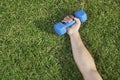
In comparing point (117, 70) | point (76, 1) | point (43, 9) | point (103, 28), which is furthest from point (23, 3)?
point (117, 70)

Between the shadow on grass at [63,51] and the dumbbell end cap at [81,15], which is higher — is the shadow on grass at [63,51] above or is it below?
below

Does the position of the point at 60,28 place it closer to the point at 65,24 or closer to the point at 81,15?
the point at 65,24

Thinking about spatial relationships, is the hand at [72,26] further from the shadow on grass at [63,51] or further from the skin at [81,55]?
the shadow on grass at [63,51]

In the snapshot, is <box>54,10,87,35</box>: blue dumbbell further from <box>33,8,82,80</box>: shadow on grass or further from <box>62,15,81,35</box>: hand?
<box>33,8,82,80</box>: shadow on grass

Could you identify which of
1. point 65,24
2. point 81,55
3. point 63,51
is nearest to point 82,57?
point 81,55

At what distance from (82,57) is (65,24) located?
49 centimetres

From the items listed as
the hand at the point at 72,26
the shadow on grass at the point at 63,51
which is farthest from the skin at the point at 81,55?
the shadow on grass at the point at 63,51

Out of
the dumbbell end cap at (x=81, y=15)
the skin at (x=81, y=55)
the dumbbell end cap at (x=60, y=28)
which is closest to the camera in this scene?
the skin at (x=81, y=55)

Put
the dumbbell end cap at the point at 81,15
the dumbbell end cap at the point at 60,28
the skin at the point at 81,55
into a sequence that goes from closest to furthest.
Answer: the skin at the point at 81,55
the dumbbell end cap at the point at 60,28
the dumbbell end cap at the point at 81,15

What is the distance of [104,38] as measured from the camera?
489 cm

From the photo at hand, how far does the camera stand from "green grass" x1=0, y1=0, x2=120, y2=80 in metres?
4.69

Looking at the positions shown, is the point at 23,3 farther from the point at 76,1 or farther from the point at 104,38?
the point at 104,38

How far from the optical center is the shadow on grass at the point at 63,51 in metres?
4.73

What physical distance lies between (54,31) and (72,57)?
42 cm
